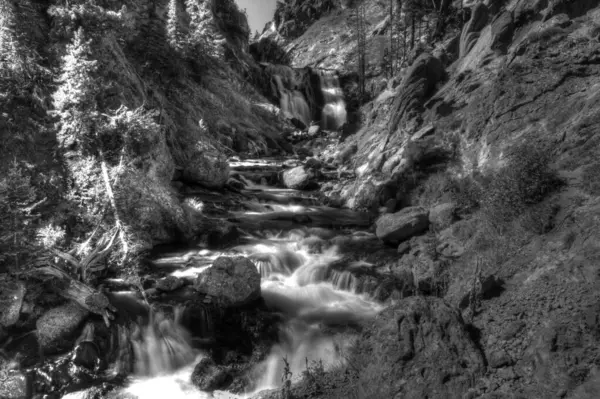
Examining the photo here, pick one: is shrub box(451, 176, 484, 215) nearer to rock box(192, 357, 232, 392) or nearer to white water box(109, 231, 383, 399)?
white water box(109, 231, 383, 399)

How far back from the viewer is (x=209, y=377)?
8.56 metres

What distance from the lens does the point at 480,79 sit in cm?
1944

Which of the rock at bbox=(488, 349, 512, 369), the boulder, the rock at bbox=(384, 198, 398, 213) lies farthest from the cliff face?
the rock at bbox=(488, 349, 512, 369)

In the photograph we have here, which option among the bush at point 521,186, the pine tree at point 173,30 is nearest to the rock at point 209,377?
the bush at point 521,186

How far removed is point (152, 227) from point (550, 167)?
14331 millimetres

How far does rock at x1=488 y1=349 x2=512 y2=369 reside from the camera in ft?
21.1

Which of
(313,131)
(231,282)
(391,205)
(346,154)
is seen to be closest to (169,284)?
(231,282)

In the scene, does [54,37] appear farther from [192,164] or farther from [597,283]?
[597,283]

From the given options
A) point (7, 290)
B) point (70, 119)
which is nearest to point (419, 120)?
point (70, 119)

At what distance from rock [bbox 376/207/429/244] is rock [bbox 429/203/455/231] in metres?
0.32

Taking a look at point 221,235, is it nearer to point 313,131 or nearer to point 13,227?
point 13,227

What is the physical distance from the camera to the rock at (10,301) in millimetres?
9078

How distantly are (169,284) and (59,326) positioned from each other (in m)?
3.17

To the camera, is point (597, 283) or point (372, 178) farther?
point (372, 178)
